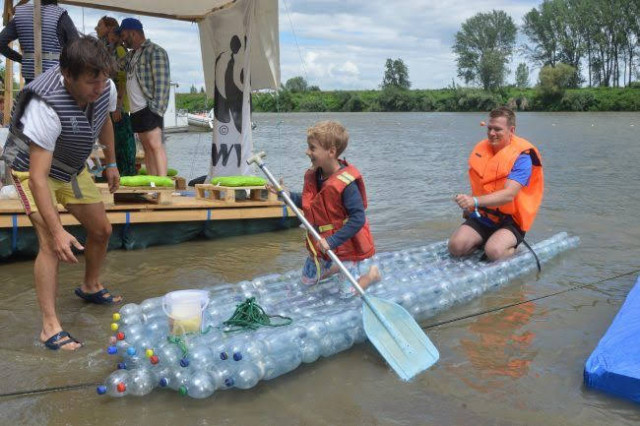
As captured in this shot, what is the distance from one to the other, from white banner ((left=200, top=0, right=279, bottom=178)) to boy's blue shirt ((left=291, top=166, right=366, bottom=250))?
14.5 feet

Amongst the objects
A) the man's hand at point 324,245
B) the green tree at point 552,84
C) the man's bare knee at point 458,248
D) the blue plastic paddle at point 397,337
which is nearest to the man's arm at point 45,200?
the man's hand at point 324,245

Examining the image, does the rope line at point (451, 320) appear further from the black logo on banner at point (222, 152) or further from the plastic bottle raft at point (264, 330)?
the black logo on banner at point (222, 152)

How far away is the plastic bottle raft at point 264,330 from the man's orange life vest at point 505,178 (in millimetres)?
539

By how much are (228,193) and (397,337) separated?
3980 mm

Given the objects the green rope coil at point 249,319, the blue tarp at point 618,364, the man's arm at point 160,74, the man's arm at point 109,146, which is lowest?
the blue tarp at point 618,364

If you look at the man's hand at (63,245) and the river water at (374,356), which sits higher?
the man's hand at (63,245)

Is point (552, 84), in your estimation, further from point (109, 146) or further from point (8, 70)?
point (109, 146)

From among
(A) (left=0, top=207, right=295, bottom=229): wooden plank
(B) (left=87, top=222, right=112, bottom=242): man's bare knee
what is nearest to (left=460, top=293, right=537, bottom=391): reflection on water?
(B) (left=87, top=222, right=112, bottom=242): man's bare knee

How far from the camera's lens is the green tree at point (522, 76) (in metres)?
76.8

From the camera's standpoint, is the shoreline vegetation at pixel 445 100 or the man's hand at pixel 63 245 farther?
the shoreline vegetation at pixel 445 100

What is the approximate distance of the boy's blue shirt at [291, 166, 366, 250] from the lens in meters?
4.42

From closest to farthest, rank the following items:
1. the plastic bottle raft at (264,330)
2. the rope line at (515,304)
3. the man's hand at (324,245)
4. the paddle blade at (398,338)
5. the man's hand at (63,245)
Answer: the plastic bottle raft at (264,330), the man's hand at (63,245), the paddle blade at (398,338), the man's hand at (324,245), the rope line at (515,304)

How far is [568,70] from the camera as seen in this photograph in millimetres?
64375

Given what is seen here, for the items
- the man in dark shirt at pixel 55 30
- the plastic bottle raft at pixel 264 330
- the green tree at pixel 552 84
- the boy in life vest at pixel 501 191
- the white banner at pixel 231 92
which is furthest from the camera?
the green tree at pixel 552 84
